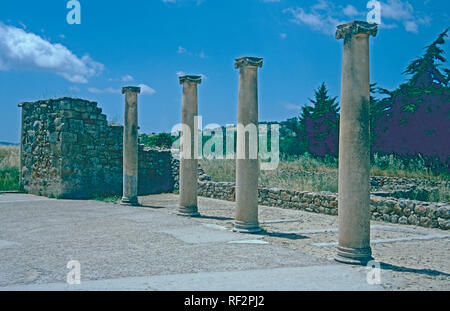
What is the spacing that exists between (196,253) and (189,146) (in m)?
4.76

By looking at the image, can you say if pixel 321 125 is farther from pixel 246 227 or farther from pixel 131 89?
pixel 246 227

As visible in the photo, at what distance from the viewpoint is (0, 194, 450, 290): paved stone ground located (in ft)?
16.4

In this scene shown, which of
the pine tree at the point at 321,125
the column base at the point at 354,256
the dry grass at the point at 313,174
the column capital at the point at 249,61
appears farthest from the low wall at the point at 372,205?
the pine tree at the point at 321,125

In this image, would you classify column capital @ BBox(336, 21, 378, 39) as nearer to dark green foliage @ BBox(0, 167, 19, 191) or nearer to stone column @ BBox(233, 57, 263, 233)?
stone column @ BBox(233, 57, 263, 233)


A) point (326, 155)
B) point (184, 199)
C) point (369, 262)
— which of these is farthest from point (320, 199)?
point (326, 155)

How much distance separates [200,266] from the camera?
19.0 feet

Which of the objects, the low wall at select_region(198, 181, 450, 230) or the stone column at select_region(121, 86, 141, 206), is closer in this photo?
the low wall at select_region(198, 181, 450, 230)

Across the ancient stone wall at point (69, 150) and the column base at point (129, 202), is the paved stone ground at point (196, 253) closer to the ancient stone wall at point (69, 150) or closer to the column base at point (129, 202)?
the column base at point (129, 202)

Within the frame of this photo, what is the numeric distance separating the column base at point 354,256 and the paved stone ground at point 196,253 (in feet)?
0.69

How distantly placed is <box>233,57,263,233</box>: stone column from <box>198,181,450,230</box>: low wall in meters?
3.71

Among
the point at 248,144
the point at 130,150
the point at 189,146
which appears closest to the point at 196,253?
the point at 248,144

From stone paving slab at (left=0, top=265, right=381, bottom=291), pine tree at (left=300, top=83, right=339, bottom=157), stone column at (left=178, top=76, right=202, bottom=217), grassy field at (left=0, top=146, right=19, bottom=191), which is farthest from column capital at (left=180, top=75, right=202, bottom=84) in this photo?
pine tree at (left=300, top=83, right=339, bottom=157)

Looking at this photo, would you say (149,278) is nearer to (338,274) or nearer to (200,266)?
(200,266)
